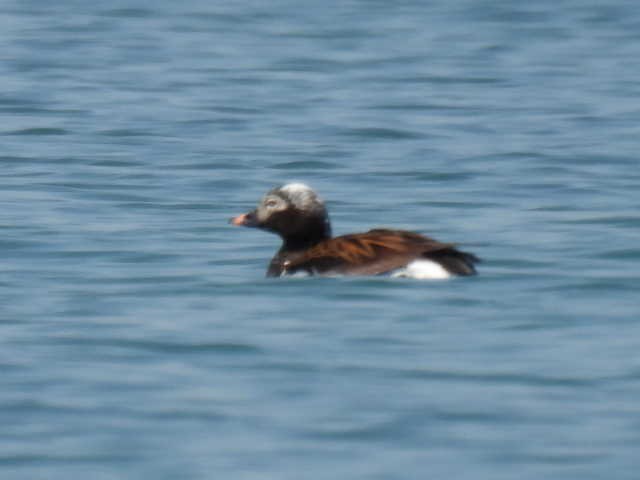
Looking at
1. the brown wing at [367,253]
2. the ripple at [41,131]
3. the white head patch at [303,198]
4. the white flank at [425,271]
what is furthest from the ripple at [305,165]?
the white flank at [425,271]

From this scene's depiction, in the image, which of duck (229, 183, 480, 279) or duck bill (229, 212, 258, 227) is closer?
duck (229, 183, 480, 279)

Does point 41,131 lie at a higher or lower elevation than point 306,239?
higher

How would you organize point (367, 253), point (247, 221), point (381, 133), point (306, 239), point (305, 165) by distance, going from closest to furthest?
point (367, 253), point (306, 239), point (247, 221), point (305, 165), point (381, 133)

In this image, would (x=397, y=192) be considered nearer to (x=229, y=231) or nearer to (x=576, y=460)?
(x=229, y=231)

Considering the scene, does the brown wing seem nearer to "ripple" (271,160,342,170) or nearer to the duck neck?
the duck neck

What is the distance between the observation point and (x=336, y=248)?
428 inches

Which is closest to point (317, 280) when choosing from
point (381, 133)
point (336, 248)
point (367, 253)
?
point (336, 248)

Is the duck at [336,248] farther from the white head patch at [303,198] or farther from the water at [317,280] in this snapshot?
the water at [317,280]

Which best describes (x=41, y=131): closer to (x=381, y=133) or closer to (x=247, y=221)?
(x=381, y=133)

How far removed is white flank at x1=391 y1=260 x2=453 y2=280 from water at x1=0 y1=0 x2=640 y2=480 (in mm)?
67

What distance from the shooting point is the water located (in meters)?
7.70

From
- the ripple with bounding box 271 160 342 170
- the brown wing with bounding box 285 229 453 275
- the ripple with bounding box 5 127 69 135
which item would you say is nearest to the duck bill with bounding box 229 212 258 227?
the brown wing with bounding box 285 229 453 275

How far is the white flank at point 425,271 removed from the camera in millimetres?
10484

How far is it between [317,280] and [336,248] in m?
0.20
